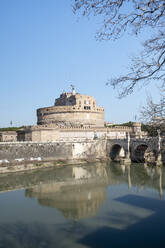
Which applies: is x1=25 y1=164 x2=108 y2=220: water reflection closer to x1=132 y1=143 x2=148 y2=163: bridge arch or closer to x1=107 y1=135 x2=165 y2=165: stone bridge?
x1=107 y1=135 x2=165 y2=165: stone bridge

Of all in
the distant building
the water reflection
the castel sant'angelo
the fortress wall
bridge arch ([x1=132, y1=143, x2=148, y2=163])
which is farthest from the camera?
the fortress wall

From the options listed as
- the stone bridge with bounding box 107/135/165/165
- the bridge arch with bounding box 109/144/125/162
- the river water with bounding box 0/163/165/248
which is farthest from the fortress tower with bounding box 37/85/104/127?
the river water with bounding box 0/163/165/248

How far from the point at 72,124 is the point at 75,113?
1.35 meters

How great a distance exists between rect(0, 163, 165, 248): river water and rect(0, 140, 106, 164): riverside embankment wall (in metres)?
4.01

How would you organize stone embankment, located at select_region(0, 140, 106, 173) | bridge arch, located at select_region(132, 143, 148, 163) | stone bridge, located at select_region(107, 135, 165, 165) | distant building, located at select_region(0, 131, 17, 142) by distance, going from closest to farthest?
stone embankment, located at select_region(0, 140, 106, 173), stone bridge, located at select_region(107, 135, 165, 165), bridge arch, located at select_region(132, 143, 148, 163), distant building, located at select_region(0, 131, 17, 142)

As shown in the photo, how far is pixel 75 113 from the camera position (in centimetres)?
2952

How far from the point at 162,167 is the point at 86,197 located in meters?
9.36

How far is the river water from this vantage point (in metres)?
7.34

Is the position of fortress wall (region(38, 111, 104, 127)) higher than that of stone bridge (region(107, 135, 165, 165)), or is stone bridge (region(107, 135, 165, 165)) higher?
fortress wall (region(38, 111, 104, 127))

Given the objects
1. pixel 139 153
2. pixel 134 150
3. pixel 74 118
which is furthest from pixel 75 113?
pixel 139 153

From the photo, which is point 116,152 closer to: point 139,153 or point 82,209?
point 139,153

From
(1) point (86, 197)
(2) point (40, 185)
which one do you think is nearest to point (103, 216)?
(1) point (86, 197)

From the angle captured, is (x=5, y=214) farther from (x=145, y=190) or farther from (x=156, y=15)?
(x=156, y=15)

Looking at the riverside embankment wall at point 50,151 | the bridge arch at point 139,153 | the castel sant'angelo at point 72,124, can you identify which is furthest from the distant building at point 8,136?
the bridge arch at point 139,153
